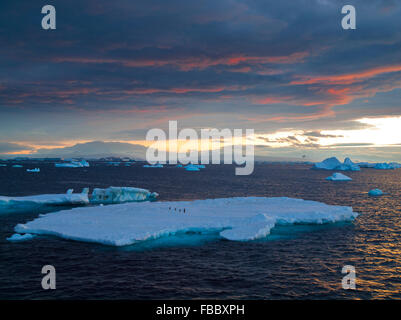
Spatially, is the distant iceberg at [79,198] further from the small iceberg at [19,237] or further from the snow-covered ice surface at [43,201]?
the small iceberg at [19,237]

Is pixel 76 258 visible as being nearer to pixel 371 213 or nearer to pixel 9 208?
pixel 9 208

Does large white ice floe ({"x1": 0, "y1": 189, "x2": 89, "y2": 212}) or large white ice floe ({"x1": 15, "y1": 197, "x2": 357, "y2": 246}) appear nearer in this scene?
large white ice floe ({"x1": 15, "y1": 197, "x2": 357, "y2": 246})

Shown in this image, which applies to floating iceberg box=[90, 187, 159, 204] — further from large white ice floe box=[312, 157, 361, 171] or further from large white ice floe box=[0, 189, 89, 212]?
large white ice floe box=[312, 157, 361, 171]

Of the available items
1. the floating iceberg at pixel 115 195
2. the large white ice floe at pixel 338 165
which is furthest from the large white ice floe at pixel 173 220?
the large white ice floe at pixel 338 165

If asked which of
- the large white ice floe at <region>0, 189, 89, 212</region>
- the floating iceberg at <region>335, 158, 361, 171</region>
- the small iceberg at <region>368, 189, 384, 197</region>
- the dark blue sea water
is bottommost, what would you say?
the dark blue sea water

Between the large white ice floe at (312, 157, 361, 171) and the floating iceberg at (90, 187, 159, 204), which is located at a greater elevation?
the large white ice floe at (312, 157, 361, 171)

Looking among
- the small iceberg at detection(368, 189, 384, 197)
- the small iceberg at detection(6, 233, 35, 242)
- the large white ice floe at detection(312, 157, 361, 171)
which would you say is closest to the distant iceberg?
the small iceberg at detection(6, 233, 35, 242)

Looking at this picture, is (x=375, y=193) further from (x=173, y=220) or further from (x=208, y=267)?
(x=208, y=267)

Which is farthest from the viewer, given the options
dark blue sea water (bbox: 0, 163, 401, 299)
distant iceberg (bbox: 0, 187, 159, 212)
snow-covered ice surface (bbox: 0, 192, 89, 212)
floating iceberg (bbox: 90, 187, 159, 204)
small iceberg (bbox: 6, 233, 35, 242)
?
floating iceberg (bbox: 90, 187, 159, 204)
